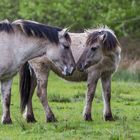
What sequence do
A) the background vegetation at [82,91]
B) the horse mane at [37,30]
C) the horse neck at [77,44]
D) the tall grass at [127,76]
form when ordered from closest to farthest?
the background vegetation at [82,91] < the horse mane at [37,30] < the horse neck at [77,44] < the tall grass at [127,76]

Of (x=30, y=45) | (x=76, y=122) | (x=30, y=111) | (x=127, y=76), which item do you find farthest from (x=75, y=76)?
(x=127, y=76)

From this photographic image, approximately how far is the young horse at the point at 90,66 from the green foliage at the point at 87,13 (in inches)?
734

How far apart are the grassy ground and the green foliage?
13337mm

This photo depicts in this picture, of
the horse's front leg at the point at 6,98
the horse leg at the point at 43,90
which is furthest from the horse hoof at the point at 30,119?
the horse's front leg at the point at 6,98

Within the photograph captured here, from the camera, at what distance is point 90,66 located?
1208 centimetres

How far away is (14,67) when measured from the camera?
1113 cm

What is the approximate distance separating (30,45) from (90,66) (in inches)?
52.9

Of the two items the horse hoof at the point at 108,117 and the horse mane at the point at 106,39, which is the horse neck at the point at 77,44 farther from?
the horse hoof at the point at 108,117

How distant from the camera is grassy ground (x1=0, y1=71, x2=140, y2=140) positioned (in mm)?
9898

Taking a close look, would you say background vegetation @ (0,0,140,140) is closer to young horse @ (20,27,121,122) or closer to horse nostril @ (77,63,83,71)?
young horse @ (20,27,121,122)

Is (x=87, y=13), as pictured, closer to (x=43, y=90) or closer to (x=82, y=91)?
(x=82, y=91)

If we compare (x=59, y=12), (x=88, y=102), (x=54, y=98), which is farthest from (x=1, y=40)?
(x=59, y=12)

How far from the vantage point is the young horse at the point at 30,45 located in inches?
442

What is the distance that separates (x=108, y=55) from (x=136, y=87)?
807cm
